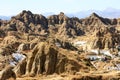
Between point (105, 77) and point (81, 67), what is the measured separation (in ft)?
53.1

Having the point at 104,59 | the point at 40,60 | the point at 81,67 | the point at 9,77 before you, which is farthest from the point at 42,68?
the point at 104,59

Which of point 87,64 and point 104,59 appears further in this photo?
point 104,59

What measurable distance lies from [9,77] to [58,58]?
15.0 metres

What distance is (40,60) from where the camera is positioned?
72.9 metres

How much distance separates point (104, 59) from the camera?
527 ft

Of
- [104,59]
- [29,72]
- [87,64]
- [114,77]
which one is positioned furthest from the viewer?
[104,59]

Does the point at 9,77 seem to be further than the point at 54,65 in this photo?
No

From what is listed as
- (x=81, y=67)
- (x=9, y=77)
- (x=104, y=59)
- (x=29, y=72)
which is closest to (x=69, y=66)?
(x=81, y=67)

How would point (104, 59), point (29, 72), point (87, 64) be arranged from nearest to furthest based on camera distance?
point (29, 72) < point (87, 64) < point (104, 59)

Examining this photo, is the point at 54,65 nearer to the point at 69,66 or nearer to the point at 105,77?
the point at 69,66

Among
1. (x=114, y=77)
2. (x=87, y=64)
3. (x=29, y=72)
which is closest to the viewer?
(x=114, y=77)

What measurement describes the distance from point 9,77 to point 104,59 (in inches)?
4039

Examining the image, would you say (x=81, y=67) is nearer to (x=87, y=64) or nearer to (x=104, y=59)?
(x=87, y=64)

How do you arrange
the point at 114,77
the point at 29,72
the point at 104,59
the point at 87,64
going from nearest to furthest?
1. the point at 114,77
2. the point at 29,72
3. the point at 87,64
4. the point at 104,59
